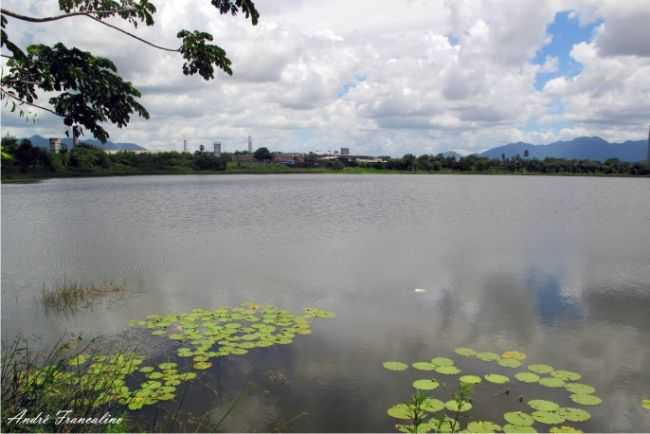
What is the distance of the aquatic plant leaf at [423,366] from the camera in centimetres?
960

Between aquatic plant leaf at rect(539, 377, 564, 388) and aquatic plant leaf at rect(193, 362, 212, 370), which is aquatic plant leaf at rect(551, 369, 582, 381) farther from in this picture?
aquatic plant leaf at rect(193, 362, 212, 370)

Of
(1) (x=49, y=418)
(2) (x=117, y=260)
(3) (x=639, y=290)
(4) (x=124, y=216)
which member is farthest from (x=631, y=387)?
(4) (x=124, y=216)

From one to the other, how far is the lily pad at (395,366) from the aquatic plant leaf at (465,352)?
1.31 m

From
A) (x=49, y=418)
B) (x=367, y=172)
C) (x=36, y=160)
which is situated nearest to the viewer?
(x=49, y=418)

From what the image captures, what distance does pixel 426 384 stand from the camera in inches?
347

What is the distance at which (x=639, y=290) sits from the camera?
15.7 m

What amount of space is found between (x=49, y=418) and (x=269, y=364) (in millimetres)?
4622

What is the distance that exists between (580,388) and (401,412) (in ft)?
10.8

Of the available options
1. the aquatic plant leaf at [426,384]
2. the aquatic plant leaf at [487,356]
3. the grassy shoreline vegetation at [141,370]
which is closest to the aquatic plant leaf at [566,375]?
the aquatic plant leaf at [487,356]

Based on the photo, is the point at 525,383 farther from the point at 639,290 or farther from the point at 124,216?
the point at 124,216

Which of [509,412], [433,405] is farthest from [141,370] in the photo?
[509,412]

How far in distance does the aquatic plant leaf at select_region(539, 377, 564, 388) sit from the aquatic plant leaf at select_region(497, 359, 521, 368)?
70 centimetres

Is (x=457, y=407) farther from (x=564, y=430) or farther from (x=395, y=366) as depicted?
(x=395, y=366)

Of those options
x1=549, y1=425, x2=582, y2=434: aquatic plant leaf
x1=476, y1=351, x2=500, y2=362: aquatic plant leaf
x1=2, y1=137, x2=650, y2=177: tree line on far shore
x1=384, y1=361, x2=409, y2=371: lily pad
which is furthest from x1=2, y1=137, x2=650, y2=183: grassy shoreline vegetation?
x1=549, y1=425, x2=582, y2=434: aquatic plant leaf
